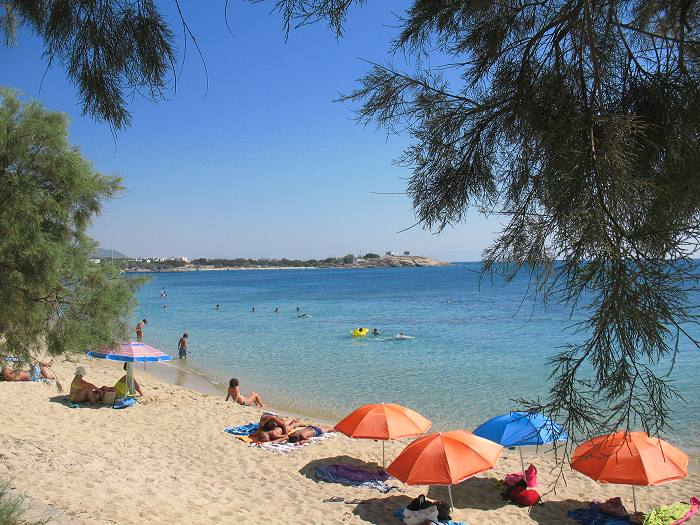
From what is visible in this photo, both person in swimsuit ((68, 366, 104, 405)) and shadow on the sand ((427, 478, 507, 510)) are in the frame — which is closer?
shadow on the sand ((427, 478, 507, 510))

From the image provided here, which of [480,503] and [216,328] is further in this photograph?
[216,328]

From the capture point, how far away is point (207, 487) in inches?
298

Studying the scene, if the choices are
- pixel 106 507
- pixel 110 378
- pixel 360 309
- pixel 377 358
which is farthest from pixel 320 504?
pixel 360 309

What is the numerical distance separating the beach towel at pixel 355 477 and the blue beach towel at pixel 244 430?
8.26ft

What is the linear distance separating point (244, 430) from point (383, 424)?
3464mm

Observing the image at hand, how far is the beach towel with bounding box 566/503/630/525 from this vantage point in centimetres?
672

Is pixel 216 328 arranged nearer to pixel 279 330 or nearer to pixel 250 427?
pixel 279 330

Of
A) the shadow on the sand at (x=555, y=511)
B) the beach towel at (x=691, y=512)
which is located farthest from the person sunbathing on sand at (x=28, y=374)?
the beach towel at (x=691, y=512)

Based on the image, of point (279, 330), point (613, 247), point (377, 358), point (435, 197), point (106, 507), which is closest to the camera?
point (613, 247)

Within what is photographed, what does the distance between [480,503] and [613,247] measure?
6590mm

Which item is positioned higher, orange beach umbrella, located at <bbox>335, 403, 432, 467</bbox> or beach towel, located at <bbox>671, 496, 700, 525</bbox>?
orange beach umbrella, located at <bbox>335, 403, 432, 467</bbox>

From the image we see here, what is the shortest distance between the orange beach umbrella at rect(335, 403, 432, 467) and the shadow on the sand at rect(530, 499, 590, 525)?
2018 millimetres

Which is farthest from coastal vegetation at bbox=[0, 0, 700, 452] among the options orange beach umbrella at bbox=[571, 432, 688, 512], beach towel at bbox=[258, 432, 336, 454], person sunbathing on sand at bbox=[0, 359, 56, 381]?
person sunbathing on sand at bbox=[0, 359, 56, 381]

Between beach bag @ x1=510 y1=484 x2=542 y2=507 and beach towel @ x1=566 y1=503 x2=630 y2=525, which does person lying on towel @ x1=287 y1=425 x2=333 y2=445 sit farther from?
beach towel @ x1=566 y1=503 x2=630 y2=525
